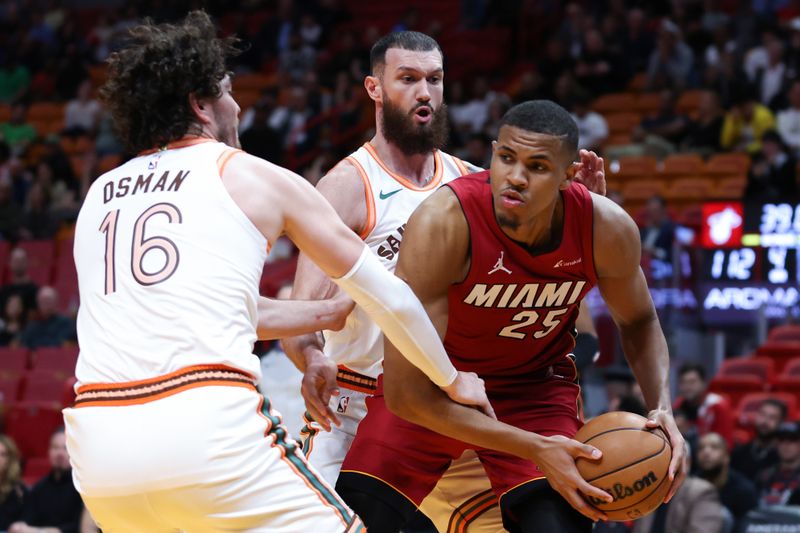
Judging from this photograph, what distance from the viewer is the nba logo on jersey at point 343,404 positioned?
5125 mm

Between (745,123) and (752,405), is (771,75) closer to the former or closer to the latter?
(745,123)

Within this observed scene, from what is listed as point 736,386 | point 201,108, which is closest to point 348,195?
point 201,108

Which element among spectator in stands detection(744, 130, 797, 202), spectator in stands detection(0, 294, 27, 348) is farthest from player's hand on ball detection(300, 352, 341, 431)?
spectator in stands detection(0, 294, 27, 348)

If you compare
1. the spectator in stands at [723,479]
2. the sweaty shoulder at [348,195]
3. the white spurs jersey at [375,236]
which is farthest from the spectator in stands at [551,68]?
the sweaty shoulder at [348,195]

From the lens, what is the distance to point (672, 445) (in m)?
4.30

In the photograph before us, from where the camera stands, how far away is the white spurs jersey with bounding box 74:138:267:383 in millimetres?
3438

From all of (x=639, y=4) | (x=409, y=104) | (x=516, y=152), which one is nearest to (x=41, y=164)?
(x=639, y=4)

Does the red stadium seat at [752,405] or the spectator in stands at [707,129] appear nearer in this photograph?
the red stadium seat at [752,405]

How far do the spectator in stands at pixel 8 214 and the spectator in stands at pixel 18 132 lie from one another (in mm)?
2063

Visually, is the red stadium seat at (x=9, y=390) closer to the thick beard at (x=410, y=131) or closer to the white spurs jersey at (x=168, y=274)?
the thick beard at (x=410, y=131)

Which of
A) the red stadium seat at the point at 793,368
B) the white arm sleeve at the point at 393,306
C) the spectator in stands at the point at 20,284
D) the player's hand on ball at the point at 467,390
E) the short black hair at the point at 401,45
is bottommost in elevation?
the spectator in stands at the point at 20,284

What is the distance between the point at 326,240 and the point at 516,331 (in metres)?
1.16

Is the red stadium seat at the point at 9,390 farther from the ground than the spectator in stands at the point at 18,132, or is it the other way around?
the spectator in stands at the point at 18,132

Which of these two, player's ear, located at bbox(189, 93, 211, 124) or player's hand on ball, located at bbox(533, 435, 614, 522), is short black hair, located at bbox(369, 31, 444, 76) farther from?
player's hand on ball, located at bbox(533, 435, 614, 522)
